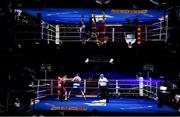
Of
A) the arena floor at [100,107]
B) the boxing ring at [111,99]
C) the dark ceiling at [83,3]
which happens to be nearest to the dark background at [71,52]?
the dark ceiling at [83,3]

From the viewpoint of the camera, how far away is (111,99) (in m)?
3.30

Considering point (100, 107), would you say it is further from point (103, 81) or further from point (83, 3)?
point (83, 3)

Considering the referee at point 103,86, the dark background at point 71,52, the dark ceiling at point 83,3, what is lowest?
the referee at point 103,86

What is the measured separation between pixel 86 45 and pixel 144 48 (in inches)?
22.8

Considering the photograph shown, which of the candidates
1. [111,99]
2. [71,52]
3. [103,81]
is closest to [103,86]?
[103,81]

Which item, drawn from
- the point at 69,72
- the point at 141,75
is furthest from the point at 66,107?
the point at 141,75

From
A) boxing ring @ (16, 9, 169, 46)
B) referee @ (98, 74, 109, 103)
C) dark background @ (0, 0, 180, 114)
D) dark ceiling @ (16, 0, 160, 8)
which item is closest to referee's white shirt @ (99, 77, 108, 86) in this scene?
referee @ (98, 74, 109, 103)

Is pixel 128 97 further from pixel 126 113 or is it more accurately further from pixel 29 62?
pixel 29 62

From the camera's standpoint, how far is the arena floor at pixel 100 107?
3182 millimetres

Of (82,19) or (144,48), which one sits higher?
(82,19)

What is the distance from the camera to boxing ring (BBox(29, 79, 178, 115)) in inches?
126

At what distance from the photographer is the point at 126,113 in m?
3.18

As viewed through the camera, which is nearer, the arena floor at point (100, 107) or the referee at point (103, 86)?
the arena floor at point (100, 107)

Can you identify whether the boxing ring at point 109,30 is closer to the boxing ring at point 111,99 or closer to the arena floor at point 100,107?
the boxing ring at point 111,99
